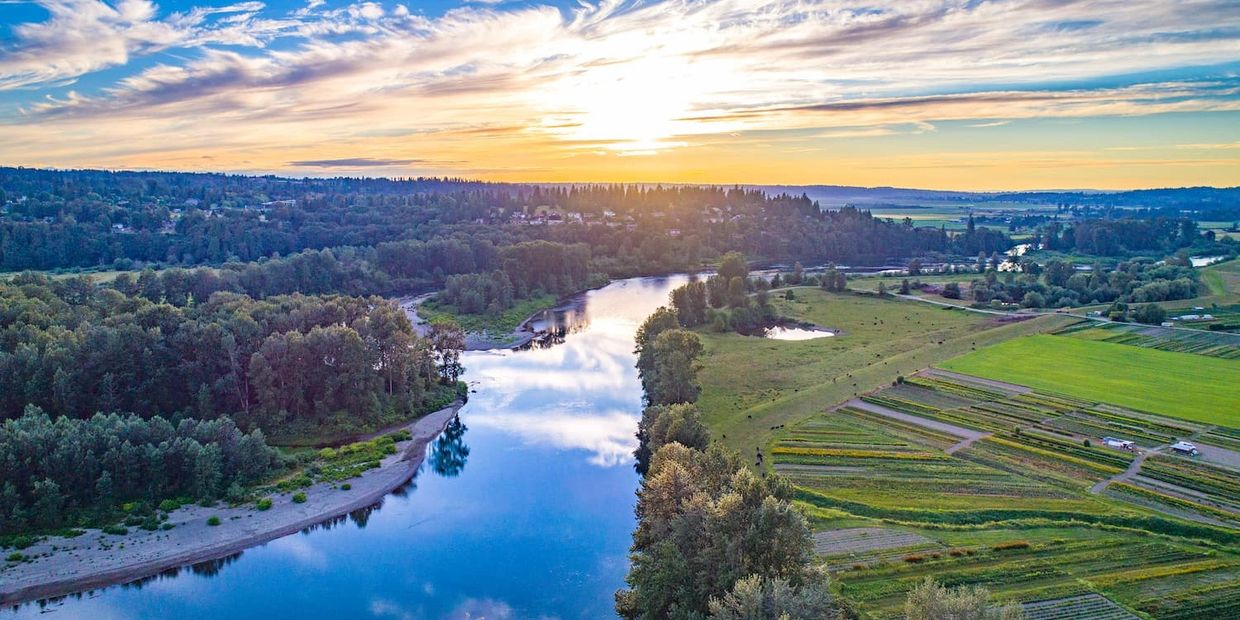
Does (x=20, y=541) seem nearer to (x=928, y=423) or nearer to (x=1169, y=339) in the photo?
(x=928, y=423)

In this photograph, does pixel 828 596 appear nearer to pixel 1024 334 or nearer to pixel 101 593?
pixel 101 593

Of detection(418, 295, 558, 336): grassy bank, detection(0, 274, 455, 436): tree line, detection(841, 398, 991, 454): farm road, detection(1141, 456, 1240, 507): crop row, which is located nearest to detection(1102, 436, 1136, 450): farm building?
detection(1141, 456, 1240, 507): crop row

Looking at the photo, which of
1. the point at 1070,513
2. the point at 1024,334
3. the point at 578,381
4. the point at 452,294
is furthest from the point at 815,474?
the point at 452,294

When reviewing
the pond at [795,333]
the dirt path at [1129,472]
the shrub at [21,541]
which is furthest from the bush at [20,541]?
the pond at [795,333]

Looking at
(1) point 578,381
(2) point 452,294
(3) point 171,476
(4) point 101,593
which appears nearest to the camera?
(4) point 101,593

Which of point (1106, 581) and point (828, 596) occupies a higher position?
point (828, 596)

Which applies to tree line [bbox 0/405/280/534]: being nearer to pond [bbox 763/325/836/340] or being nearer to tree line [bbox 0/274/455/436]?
tree line [bbox 0/274/455/436]
